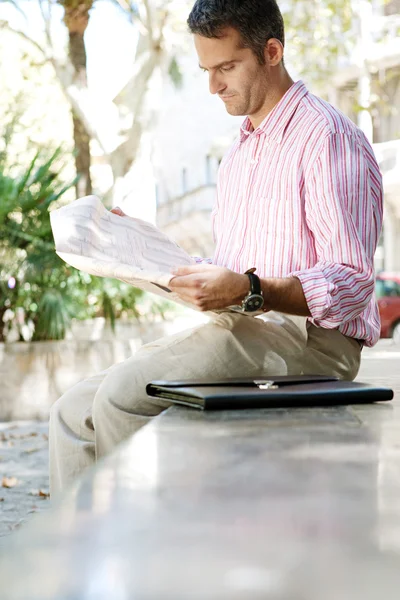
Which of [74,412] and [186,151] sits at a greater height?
[74,412]

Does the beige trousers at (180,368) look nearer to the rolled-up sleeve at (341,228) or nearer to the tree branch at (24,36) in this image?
the rolled-up sleeve at (341,228)

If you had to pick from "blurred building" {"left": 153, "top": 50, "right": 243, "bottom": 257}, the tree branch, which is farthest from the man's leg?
"blurred building" {"left": 153, "top": 50, "right": 243, "bottom": 257}

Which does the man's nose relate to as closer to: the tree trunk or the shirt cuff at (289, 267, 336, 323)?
the shirt cuff at (289, 267, 336, 323)

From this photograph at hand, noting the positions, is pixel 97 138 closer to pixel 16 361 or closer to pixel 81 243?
pixel 16 361

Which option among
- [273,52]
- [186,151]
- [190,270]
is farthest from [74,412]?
[186,151]

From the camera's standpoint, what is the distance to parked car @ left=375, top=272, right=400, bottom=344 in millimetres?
20156

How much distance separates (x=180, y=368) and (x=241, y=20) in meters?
0.95

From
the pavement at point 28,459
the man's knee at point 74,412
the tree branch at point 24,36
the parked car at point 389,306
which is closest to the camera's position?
the man's knee at point 74,412

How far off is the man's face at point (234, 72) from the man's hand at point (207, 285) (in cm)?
69

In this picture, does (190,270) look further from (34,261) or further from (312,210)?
(34,261)

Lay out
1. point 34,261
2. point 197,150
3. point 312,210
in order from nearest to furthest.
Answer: point 312,210, point 34,261, point 197,150

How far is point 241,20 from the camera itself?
2.67 m

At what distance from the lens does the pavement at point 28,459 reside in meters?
3.57

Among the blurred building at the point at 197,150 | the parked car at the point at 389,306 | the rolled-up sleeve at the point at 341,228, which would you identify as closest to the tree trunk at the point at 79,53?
the rolled-up sleeve at the point at 341,228
